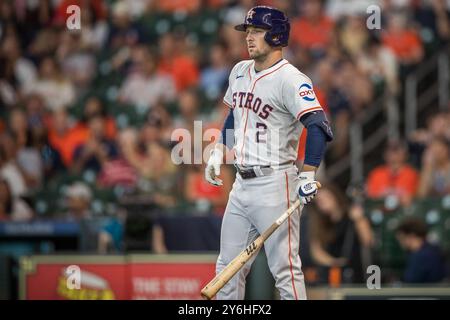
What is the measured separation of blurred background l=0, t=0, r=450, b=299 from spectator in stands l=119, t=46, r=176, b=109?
0.02m

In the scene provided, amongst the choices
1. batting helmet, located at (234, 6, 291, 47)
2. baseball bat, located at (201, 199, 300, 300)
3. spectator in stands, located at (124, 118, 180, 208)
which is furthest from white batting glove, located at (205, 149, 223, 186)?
spectator in stands, located at (124, 118, 180, 208)

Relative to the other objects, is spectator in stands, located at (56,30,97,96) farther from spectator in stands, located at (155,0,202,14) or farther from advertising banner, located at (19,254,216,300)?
advertising banner, located at (19,254,216,300)

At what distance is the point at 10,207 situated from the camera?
12.0 meters

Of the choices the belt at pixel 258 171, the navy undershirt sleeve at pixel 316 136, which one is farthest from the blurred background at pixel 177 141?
the navy undershirt sleeve at pixel 316 136

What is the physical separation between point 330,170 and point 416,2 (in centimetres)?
228

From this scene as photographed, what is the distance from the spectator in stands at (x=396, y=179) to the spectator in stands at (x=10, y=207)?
3.56 metres

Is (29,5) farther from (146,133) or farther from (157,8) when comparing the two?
(146,133)

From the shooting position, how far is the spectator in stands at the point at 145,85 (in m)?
13.5

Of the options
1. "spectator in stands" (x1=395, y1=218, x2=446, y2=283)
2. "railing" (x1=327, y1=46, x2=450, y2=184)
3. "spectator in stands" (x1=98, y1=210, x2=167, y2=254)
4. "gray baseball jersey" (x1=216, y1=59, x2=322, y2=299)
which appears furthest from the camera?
"railing" (x1=327, y1=46, x2=450, y2=184)

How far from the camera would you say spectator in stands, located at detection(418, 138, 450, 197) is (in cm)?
1081

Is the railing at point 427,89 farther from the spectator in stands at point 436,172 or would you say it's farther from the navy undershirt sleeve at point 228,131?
the navy undershirt sleeve at point 228,131

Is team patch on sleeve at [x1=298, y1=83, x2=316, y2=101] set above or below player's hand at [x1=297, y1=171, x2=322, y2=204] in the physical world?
above

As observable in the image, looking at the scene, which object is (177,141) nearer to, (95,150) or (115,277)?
(95,150)
